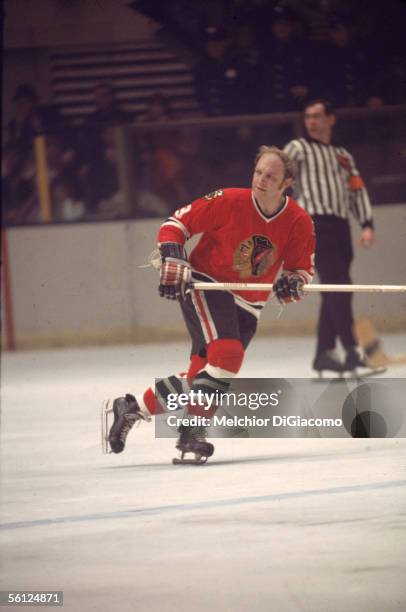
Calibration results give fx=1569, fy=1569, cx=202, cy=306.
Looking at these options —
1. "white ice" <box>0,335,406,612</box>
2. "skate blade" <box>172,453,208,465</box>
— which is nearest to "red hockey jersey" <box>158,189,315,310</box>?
"white ice" <box>0,335,406,612</box>

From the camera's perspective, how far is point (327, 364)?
672 cm

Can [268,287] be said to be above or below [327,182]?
below

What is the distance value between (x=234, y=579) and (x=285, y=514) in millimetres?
735

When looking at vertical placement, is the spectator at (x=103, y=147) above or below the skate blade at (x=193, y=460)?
above

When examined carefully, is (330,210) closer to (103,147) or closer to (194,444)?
(194,444)

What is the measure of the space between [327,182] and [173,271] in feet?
6.53

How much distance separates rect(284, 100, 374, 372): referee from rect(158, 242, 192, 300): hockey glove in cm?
167

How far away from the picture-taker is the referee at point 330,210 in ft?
20.9

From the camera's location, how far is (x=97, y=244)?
8.52 metres

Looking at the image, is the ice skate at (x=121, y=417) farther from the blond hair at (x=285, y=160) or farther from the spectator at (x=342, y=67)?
the spectator at (x=342, y=67)

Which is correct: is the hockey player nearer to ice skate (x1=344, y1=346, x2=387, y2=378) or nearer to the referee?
the referee

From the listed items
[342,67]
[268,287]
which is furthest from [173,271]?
[342,67]

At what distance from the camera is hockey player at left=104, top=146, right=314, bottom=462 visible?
456cm

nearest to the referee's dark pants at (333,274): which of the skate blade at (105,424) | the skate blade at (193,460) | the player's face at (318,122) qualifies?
the player's face at (318,122)
